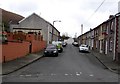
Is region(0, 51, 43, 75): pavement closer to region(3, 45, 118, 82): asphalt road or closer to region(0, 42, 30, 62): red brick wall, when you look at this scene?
region(3, 45, 118, 82): asphalt road

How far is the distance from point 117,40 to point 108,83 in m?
17.4

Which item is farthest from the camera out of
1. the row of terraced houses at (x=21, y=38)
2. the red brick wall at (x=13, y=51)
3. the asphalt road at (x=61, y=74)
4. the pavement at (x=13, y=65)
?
the row of terraced houses at (x=21, y=38)

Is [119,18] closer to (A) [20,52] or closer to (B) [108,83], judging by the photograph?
(A) [20,52]

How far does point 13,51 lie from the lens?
26.1m

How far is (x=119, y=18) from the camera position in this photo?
30.3 m

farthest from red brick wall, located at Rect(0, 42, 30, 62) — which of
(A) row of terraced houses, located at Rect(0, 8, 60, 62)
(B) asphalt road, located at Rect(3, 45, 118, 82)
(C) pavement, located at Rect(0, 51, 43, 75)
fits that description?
(B) asphalt road, located at Rect(3, 45, 118, 82)

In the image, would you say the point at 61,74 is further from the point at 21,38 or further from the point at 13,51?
the point at 21,38

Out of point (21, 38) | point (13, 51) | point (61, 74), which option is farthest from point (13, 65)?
point (21, 38)

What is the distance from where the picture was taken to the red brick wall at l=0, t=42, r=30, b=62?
918 inches

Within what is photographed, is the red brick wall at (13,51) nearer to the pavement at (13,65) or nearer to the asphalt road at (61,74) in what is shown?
the pavement at (13,65)

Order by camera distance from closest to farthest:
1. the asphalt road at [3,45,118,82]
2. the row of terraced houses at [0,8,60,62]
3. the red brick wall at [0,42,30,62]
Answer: the asphalt road at [3,45,118,82] → the red brick wall at [0,42,30,62] → the row of terraced houses at [0,8,60,62]

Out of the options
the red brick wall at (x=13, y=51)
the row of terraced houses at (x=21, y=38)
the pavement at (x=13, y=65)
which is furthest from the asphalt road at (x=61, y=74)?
the row of terraced houses at (x=21, y=38)

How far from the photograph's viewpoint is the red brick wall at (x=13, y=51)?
23.3m

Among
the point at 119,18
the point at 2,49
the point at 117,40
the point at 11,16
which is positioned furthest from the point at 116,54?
the point at 11,16
